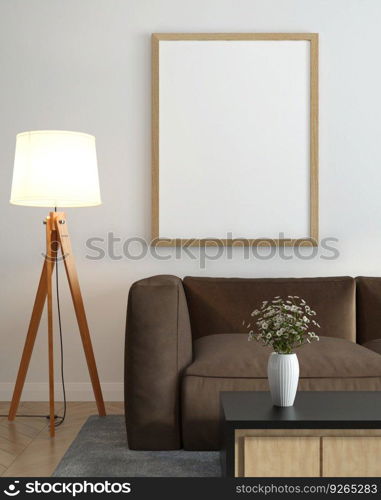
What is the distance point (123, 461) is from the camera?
253cm

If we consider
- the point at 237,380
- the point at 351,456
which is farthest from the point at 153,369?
the point at 351,456

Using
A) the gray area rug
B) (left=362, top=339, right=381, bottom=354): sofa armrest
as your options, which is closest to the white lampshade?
the gray area rug

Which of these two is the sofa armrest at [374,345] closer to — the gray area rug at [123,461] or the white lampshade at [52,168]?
the gray area rug at [123,461]

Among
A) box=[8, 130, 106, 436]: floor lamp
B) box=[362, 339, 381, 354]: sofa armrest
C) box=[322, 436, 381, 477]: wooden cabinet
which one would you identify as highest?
box=[8, 130, 106, 436]: floor lamp

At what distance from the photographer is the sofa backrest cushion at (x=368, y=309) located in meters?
3.38

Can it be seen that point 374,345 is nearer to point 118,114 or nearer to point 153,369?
point 153,369

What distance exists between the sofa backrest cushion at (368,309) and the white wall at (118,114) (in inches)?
12.5

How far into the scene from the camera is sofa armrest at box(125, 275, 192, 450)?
8.77 ft

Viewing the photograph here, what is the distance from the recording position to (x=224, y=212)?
3748mm

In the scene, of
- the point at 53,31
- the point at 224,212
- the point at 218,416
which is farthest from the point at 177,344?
the point at 53,31

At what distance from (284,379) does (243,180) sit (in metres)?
1.82

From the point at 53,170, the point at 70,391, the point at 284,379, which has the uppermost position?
the point at 53,170

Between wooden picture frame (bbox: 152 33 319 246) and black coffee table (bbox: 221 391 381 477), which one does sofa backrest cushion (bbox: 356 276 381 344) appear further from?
black coffee table (bbox: 221 391 381 477)

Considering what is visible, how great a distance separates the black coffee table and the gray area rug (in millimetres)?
405
